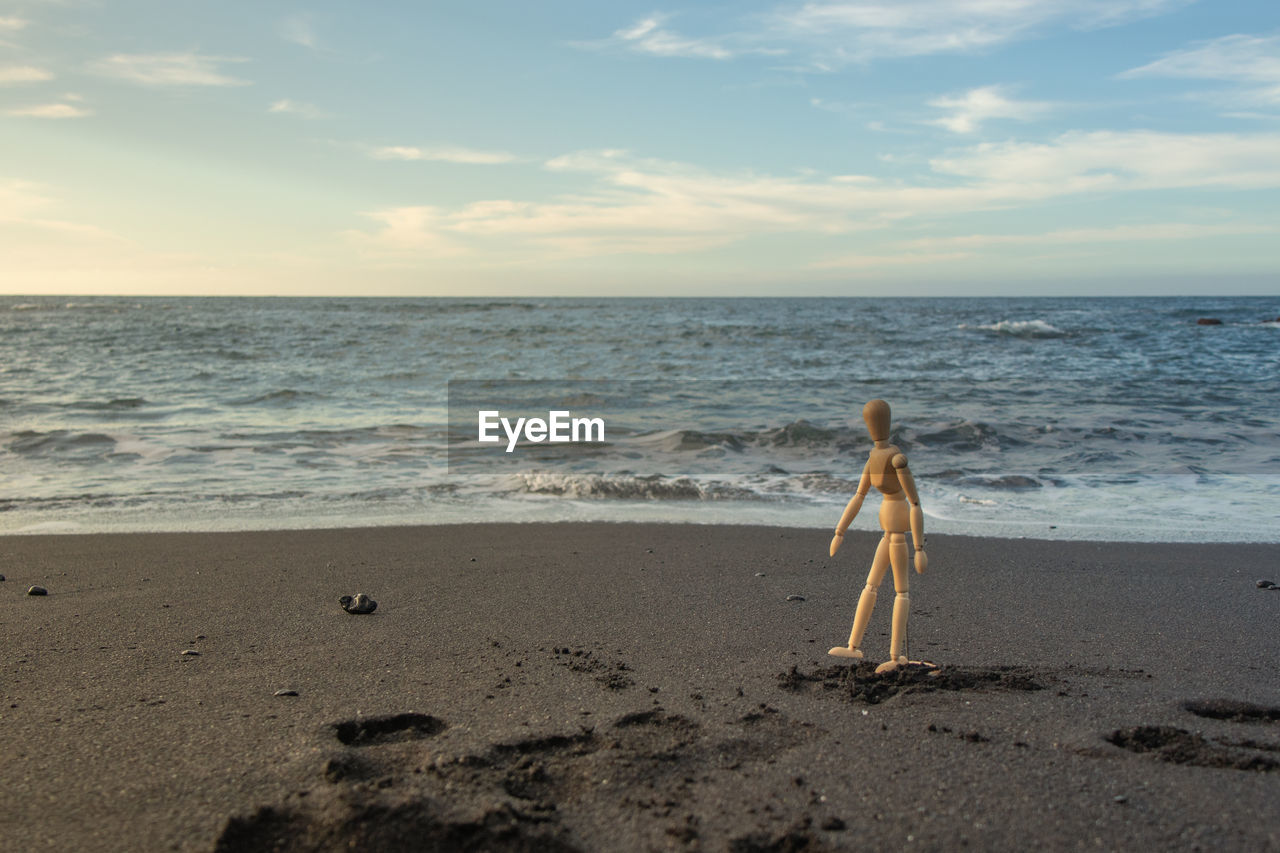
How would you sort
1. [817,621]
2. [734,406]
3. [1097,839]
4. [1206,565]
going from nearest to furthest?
[1097,839] → [817,621] → [1206,565] → [734,406]

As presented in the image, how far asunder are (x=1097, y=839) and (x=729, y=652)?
181 centimetres

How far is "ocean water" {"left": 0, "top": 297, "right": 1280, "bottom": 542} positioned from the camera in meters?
7.62

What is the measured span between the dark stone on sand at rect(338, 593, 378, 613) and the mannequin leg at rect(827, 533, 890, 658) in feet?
7.66

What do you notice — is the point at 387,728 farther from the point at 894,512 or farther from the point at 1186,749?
the point at 1186,749

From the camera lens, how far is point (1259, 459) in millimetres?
10242

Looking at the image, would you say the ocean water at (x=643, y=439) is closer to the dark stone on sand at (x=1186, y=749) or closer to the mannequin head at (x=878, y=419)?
the mannequin head at (x=878, y=419)

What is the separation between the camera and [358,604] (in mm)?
4301

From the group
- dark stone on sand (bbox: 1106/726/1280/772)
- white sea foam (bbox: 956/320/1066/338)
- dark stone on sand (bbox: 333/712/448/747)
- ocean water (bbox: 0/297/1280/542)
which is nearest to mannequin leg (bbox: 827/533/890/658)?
dark stone on sand (bbox: 1106/726/1280/772)

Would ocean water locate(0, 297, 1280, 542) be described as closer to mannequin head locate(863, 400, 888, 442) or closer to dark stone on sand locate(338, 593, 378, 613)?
dark stone on sand locate(338, 593, 378, 613)

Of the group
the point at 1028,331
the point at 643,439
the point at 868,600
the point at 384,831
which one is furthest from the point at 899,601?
the point at 1028,331

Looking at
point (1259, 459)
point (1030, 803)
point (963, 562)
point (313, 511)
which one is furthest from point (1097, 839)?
point (1259, 459)

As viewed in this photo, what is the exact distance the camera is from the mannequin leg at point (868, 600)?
329 cm

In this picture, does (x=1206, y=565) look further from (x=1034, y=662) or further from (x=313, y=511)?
(x=313, y=511)

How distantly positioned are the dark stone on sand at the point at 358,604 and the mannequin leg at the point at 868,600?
2335 mm
